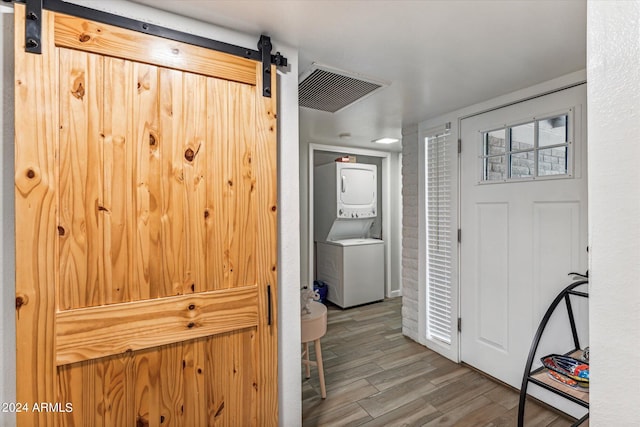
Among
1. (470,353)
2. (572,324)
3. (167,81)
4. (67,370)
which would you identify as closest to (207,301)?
(67,370)

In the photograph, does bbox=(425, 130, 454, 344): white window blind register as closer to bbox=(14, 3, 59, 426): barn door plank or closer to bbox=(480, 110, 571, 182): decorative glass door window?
bbox=(480, 110, 571, 182): decorative glass door window

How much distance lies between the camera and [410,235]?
10.7 ft

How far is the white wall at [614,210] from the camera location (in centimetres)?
44

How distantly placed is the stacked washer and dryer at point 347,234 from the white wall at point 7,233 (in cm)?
330

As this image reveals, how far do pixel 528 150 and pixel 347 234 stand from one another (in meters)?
2.64

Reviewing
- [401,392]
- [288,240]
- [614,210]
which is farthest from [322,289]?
[614,210]

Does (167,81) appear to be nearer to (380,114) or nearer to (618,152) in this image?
(618,152)

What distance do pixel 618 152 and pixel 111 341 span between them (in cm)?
155

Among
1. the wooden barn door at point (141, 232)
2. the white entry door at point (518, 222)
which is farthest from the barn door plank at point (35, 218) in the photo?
the white entry door at point (518, 222)

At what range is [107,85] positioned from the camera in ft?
3.99

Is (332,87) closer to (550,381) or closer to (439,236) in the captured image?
(439,236)

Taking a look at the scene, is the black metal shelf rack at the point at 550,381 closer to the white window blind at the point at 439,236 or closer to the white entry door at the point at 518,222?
the white entry door at the point at 518,222

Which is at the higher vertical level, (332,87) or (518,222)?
(332,87)

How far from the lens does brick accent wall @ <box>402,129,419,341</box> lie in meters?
3.21
